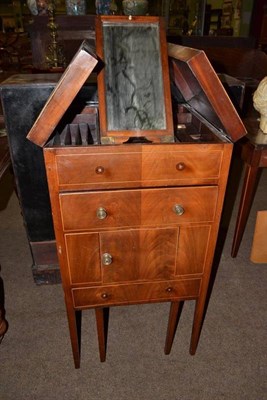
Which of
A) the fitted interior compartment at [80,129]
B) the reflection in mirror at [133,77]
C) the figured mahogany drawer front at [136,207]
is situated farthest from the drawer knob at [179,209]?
the fitted interior compartment at [80,129]

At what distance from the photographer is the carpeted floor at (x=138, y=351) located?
137 centimetres

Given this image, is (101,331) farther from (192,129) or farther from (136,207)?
(192,129)

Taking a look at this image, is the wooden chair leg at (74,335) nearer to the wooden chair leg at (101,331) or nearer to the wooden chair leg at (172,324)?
the wooden chair leg at (101,331)

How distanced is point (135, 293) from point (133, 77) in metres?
0.77

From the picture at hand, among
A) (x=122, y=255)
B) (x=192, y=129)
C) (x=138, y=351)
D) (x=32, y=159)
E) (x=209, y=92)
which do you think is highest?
(x=209, y=92)

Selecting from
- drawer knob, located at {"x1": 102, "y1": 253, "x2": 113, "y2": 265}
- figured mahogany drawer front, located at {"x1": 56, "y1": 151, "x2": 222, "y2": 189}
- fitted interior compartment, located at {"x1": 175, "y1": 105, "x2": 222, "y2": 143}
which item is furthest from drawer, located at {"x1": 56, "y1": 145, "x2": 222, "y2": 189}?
drawer knob, located at {"x1": 102, "y1": 253, "x2": 113, "y2": 265}

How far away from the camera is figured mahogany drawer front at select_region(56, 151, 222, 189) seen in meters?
0.92

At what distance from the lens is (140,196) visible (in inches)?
39.4

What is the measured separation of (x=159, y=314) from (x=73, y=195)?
105cm

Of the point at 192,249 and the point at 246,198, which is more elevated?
the point at 192,249

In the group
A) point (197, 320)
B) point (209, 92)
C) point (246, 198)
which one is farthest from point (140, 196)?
point (246, 198)

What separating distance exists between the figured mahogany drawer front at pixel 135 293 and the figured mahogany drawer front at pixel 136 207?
0.27 meters

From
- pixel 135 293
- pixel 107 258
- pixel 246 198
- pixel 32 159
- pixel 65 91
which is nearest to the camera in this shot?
pixel 65 91

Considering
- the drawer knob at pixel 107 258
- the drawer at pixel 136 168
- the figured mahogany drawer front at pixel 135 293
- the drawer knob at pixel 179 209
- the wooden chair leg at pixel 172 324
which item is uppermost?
the drawer at pixel 136 168
